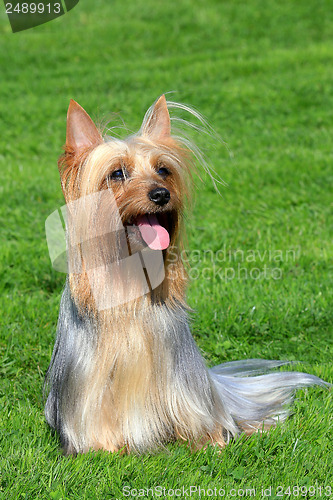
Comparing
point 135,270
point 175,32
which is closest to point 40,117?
point 175,32

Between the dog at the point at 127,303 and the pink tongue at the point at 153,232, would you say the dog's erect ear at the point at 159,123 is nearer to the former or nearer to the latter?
the dog at the point at 127,303

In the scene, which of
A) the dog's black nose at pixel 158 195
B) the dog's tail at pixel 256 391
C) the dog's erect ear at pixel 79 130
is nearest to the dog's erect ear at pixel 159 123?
the dog's erect ear at pixel 79 130

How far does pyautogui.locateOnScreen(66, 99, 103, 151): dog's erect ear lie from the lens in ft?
10.2

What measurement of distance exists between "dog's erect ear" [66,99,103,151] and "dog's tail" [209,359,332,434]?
1.58 m

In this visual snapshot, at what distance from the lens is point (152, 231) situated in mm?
3201

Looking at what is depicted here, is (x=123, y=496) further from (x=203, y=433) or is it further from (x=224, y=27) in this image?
(x=224, y=27)

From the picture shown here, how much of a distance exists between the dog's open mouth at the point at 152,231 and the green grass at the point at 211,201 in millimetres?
735

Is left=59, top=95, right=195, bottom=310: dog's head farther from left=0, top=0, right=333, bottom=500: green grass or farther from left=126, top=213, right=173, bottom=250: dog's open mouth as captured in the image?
left=0, top=0, right=333, bottom=500: green grass

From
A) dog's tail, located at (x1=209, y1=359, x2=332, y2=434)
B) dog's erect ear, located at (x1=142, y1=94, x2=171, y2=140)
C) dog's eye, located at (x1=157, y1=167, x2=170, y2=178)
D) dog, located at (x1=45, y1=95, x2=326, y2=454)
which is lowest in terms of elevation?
dog's tail, located at (x1=209, y1=359, x2=332, y2=434)

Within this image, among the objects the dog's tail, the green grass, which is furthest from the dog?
the dog's tail

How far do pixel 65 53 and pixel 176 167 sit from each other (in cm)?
1069

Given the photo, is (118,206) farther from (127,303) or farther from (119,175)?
(127,303)

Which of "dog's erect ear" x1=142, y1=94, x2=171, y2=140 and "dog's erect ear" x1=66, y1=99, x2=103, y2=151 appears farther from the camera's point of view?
"dog's erect ear" x1=142, y1=94, x2=171, y2=140

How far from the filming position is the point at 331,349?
4.86m
